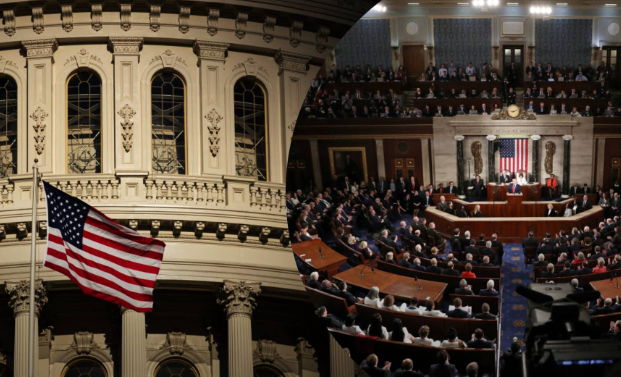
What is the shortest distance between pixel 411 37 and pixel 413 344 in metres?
1.67

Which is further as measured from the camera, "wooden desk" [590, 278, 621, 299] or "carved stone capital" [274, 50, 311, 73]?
"carved stone capital" [274, 50, 311, 73]

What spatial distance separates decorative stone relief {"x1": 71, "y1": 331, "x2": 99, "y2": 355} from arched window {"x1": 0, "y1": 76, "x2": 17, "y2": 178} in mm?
3635

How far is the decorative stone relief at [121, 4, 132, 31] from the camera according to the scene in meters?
27.4

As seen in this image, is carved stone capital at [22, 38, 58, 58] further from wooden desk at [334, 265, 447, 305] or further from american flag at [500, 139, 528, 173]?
american flag at [500, 139, 528, 173]

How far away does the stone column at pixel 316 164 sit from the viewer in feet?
24.4

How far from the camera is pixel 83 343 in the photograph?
88.9 feet

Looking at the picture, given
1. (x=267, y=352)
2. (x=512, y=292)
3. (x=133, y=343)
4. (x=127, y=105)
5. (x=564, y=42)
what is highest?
(x=127, y=105)

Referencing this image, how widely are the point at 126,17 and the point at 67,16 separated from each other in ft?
3.92

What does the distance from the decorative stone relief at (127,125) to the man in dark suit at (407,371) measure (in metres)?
20.7

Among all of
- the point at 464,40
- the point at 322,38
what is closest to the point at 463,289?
the point at 464,40

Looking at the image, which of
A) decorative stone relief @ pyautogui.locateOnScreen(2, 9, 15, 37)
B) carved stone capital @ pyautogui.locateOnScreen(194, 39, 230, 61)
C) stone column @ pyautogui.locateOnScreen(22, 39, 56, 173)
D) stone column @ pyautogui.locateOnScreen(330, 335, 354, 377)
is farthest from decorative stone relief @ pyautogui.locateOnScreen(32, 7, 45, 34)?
stone column @ pyautogui.locateOnScreen(330, 335, 354, 377)

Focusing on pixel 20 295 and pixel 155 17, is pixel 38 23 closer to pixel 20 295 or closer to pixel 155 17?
pixel 155 17

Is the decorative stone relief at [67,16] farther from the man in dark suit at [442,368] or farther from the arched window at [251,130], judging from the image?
the man in dark suit at [442,368]

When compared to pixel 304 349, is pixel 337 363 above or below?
above
